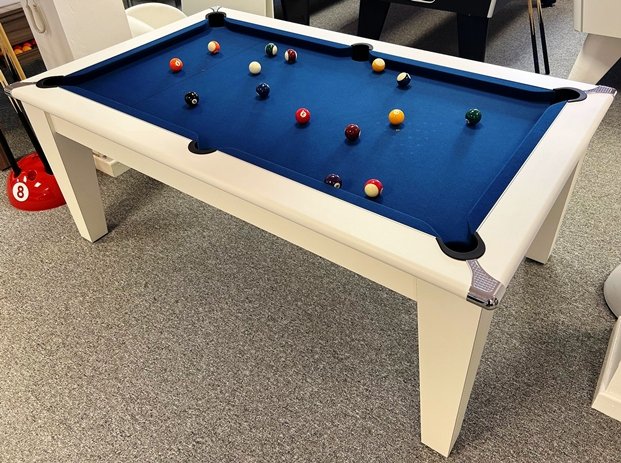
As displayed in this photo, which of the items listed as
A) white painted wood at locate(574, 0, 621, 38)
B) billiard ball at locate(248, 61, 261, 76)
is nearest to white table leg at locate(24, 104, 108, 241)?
billiard ball at locate(248, 61, 261, 76)

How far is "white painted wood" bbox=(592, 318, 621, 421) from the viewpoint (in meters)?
1.33

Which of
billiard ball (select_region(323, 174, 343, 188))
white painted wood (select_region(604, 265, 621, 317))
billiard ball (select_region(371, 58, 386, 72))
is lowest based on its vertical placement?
white painted wood (select_region(604, 265, 621, 317))

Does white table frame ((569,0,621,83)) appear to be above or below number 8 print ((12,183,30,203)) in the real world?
above

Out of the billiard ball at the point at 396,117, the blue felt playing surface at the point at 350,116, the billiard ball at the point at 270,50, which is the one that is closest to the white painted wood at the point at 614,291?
the blue felt playing surface at the point at 350,116

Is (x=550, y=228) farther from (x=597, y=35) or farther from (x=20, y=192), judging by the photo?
(x=20, y=192)

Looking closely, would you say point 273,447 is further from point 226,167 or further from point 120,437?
point 226,167

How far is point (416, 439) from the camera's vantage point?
1.33m

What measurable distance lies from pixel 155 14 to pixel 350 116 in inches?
69.5

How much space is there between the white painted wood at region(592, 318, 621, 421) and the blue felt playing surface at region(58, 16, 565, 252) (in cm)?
66

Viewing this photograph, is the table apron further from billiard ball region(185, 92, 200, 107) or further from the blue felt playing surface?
billiard ball region(185, 92, 200, 107)

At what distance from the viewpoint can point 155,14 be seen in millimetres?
2684

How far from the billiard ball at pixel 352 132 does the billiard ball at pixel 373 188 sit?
0.75ft

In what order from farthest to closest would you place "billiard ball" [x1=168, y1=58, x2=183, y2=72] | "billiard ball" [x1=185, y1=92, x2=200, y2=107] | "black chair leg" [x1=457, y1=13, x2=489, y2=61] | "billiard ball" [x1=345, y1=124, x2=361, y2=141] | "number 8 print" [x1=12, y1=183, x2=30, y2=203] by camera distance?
"black chair leg" [x1=457, y1=13, x2=489, y2=61] < "number 8 print" [x1=12, y1=183, x2=30, y2=203] < "billiard ball" [x1=168, y1=58, x2=183, y2=72] < "billiard ball" [x1=185, y1=92, x2=200, y2=107] < "billiard ball" [x1=345, y1=124, x2=361, y2=141]

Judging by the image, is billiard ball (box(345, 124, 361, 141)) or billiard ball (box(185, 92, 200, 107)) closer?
billiard ball (box(345, 124, 361, 141))
